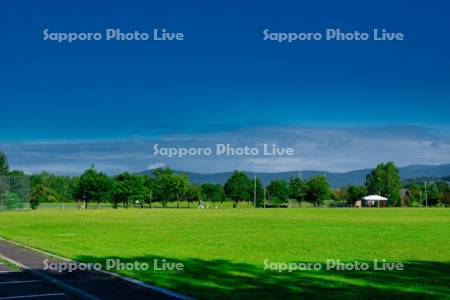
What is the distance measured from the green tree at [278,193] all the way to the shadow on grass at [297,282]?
141m

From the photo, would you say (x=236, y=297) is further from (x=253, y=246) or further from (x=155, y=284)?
(x=253, y=246)

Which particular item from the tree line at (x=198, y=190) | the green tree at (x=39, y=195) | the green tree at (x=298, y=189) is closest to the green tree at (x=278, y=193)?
the tree line at (x=198, y=190)

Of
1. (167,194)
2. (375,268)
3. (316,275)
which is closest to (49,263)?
(316,275)

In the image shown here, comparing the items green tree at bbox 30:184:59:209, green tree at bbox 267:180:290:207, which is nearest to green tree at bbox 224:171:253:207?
green tree at bbox 267:180:290:207

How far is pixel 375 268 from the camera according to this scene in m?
17.6

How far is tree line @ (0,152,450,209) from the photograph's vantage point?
4839 inches

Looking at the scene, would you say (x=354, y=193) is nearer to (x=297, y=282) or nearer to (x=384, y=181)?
(x=384, y=181)

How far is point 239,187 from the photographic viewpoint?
159 meters

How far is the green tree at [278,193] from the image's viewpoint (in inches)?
6245

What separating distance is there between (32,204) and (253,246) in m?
87.2

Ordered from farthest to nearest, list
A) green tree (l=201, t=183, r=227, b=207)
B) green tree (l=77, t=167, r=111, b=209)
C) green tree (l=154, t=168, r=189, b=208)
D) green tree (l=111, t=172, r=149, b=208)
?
green tree (l=201, t=183, r=227, b=207), green tree (l=154, t=168, r=189, b=208), green tree (l=111, t=172, r=149, b=208), green tree (l=77, t=167, r=111, b=209)

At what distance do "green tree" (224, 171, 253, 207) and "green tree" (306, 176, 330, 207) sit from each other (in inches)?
649

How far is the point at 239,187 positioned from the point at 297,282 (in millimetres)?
144806

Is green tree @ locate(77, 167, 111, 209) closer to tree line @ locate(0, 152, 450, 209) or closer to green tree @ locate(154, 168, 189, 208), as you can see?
tree line @ locate(0, 152, 450, 209)
